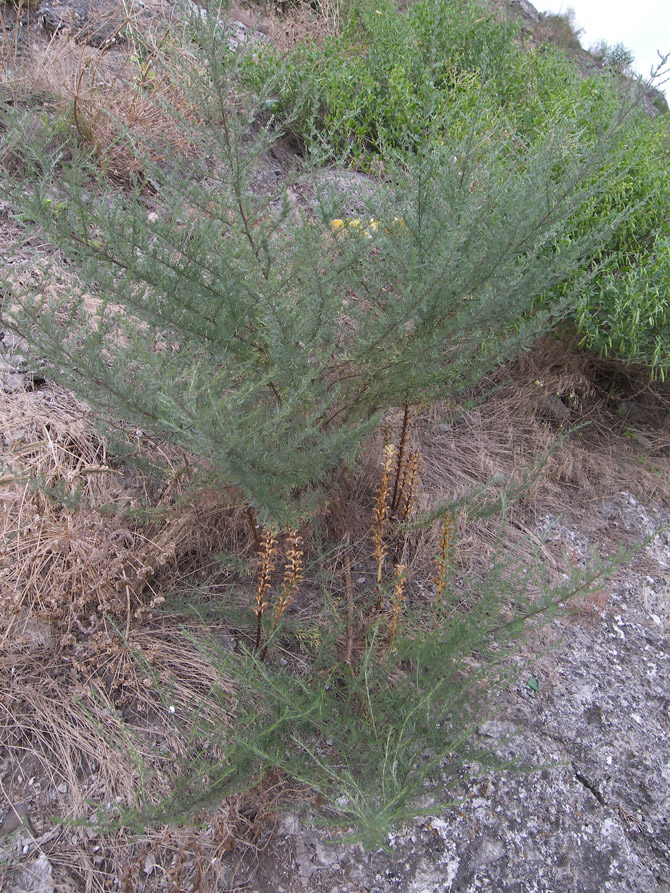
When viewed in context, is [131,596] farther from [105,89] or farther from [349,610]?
[105,89]

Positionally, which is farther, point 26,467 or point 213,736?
point 26,467

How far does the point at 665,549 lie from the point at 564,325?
3.72 feet

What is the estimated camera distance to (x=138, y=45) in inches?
163

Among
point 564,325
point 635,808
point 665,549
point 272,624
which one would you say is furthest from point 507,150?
point 635,808

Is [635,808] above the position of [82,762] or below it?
above

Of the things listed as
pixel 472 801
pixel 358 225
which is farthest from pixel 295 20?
pixel 472 801

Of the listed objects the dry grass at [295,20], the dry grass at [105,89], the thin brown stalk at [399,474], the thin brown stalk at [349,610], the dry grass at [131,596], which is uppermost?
the dry grass at [295,20]

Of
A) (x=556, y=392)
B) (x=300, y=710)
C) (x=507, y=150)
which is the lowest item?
(x=300, y=710)

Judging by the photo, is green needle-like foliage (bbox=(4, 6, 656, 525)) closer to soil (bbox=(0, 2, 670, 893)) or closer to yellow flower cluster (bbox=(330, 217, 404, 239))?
yellow flower cluster (bbox=(330, 217, 404, 239))

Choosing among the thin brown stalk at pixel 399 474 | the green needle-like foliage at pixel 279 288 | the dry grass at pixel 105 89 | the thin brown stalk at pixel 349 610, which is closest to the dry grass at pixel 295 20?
the dry grass at pixel 105 89

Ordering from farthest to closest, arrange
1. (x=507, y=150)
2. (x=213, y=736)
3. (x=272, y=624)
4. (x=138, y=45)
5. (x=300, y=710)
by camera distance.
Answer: (x=138, y=45)
(x=507, y=150)
(x=272, y=624)
(x=213, y=736)
(x=300, y=710)

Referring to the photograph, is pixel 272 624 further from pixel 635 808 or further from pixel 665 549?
pixel 665 549

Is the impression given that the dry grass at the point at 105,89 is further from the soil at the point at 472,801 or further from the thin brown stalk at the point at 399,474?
the thin brown stalk at the point at 399,474

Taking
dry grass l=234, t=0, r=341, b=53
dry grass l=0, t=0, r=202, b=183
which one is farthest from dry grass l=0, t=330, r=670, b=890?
dry grass l=234, t=0, r=341, b=53
